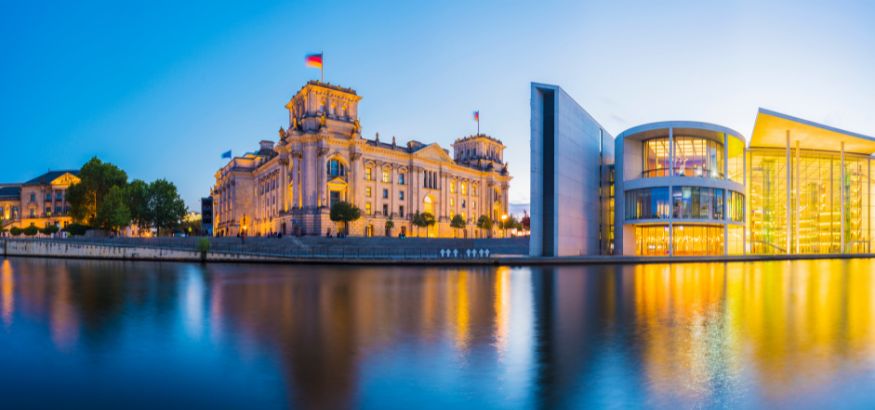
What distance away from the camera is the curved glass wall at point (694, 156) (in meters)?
53.9

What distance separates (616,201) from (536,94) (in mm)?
17818

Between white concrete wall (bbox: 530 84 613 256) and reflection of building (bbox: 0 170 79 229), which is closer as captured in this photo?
white concrete wall (bbox: 530 84 613 256)

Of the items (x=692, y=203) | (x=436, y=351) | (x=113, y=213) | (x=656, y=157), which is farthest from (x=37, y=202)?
(x=436, y=351)

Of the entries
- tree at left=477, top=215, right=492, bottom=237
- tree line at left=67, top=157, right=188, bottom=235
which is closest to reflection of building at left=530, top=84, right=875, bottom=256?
tree at left=477, top=215, right=492, bottom=237

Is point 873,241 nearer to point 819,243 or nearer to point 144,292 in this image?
point 819,243

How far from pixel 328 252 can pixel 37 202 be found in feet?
376

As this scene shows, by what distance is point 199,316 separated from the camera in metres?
13.5

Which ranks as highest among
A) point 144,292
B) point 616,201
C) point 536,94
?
point 536,94

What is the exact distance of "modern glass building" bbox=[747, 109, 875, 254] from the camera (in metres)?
64.1

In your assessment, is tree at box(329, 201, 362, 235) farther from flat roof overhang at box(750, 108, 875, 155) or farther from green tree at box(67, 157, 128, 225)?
flat roof overhang at box(750, 108, 875, 155)

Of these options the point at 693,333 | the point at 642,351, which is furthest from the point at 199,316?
the point at 693,333

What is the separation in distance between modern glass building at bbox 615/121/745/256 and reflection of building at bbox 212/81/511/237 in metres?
42.2

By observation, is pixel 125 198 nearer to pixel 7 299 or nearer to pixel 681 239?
pixel 7 299

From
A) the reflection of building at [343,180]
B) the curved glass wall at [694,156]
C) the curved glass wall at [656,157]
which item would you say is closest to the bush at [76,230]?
the reflection of building at [343,180]
